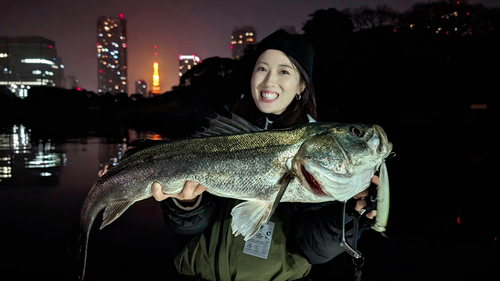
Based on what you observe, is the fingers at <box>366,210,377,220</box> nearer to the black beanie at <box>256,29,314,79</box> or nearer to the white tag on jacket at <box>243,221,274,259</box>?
the white tag on jacket at <box>243,221,274,259</box>

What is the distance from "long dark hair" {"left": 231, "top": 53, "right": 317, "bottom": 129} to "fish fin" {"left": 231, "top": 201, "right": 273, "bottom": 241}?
0.98m

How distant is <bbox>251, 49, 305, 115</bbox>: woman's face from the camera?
116 inches

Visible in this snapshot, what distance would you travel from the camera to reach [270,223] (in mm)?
2834

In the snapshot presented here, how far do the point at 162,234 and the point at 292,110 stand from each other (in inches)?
184

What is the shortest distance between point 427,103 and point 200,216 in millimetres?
47242

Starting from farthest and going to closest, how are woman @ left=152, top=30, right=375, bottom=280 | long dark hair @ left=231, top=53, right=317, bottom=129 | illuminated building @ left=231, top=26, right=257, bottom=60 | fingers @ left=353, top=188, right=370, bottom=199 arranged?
illuminated building @ left=231, top=26, right=257, bottom=60 < long dark hair @ left=231, top=53, right=317, bottom=129 < woman @ left=152, top=30, right=375, bottom=280 < fingers @ left=353, top=188, right=370, bottom=199

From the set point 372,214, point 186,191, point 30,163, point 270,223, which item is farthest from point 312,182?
point 30,163

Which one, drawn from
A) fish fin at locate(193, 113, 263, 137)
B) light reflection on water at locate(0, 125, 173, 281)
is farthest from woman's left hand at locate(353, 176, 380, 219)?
light reflection on water at locate(0, 125, 173, 281)

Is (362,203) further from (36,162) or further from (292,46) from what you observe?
(36,162)

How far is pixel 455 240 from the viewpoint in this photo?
249 inches

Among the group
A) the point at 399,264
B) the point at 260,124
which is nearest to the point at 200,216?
the point at 260,124

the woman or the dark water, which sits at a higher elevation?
the woman

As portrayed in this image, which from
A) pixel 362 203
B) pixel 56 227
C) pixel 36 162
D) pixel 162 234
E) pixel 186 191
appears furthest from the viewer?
pixel 36 162

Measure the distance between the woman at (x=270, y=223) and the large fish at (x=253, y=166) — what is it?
0.58ft
